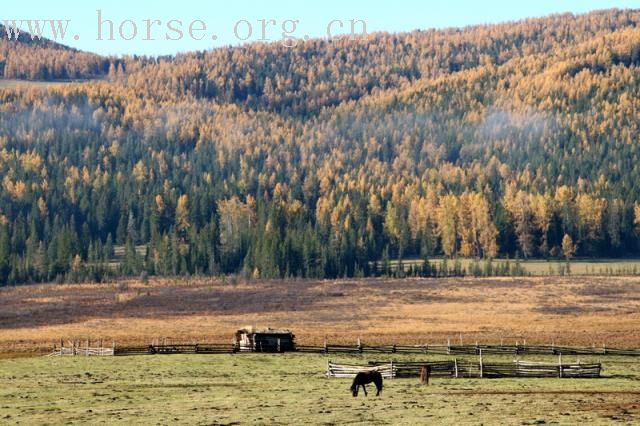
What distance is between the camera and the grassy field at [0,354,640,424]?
40.6 m

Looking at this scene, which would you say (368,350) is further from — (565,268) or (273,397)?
(565,268)

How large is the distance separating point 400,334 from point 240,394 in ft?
148

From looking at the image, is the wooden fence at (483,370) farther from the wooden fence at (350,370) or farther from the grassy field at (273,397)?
the grassy field at (273,397)

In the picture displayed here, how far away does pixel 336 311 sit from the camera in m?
120

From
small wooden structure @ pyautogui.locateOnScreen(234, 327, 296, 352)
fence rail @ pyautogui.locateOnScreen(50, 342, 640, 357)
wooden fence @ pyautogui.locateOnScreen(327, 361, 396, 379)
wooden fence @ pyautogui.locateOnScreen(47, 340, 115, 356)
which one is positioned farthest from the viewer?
small wooden structure @ pyautogui.locateOnScreen(234, 327, 296, 352)

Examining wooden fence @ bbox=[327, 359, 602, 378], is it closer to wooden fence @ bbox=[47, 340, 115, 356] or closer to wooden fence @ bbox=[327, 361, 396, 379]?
wooden fence @ bbox=[327, 361, 396, 379]

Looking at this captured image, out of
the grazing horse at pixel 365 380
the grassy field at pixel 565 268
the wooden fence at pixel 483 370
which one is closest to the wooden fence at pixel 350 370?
the wooden fence at pixel 483 370

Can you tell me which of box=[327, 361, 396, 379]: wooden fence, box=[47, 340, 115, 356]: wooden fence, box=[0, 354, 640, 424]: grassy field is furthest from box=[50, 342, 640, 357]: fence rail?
box=[327, 361, 396, 379]: wooden fence

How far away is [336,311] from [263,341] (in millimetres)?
47240

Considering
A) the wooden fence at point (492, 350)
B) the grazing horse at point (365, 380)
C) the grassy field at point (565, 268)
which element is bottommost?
the wooden fence at point (492, 350)

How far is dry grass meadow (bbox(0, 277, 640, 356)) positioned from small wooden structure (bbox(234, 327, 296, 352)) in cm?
1063

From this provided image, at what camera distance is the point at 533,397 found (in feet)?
154

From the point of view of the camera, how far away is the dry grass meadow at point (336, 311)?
92000mm

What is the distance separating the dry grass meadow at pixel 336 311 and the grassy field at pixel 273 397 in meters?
21.3
